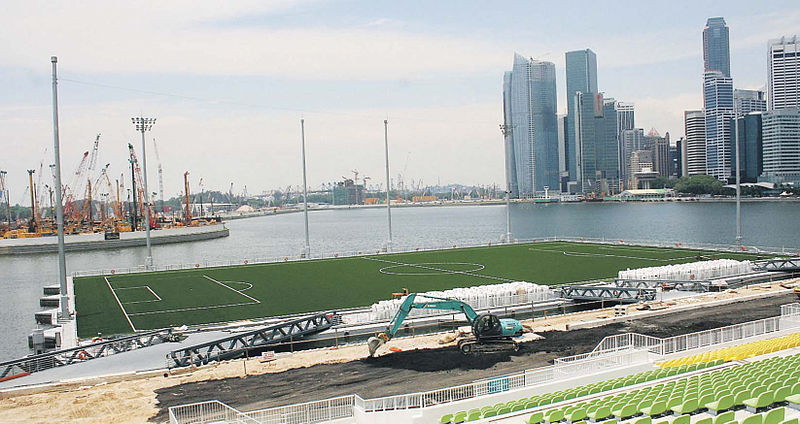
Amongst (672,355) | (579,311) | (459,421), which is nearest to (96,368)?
(459,421)

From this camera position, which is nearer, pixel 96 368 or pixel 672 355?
pixel 672 355

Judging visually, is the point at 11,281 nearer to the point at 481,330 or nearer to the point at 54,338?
the point at 54,338

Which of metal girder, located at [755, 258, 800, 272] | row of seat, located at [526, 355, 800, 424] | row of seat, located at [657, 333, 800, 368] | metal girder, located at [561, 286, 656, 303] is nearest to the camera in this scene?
row of seat, located at [526, 355, 800, 424]

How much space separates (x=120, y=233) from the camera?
507 feet

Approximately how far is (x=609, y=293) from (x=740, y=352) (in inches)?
834

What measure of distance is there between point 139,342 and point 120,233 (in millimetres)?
128670

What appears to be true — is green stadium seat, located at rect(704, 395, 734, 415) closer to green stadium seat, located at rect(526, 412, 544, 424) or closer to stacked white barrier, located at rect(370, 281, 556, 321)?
green stadium seat, located at rect(526, 412, 544, 424)

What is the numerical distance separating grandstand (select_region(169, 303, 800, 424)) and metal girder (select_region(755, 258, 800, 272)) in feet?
97.3

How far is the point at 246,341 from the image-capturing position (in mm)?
35562

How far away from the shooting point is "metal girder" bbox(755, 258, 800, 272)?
55.8 meters

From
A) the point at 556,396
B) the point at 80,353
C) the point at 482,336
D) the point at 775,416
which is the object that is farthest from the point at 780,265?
the point at 80,353

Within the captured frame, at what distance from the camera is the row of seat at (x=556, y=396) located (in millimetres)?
19547

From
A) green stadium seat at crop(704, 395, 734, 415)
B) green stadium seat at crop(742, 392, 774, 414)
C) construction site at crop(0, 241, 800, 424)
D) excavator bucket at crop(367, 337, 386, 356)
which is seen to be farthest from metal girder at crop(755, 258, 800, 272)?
green stadium seat at crop(704, 395, 734, 415)

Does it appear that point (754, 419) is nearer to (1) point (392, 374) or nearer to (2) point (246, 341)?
(1) point (392, 374)
